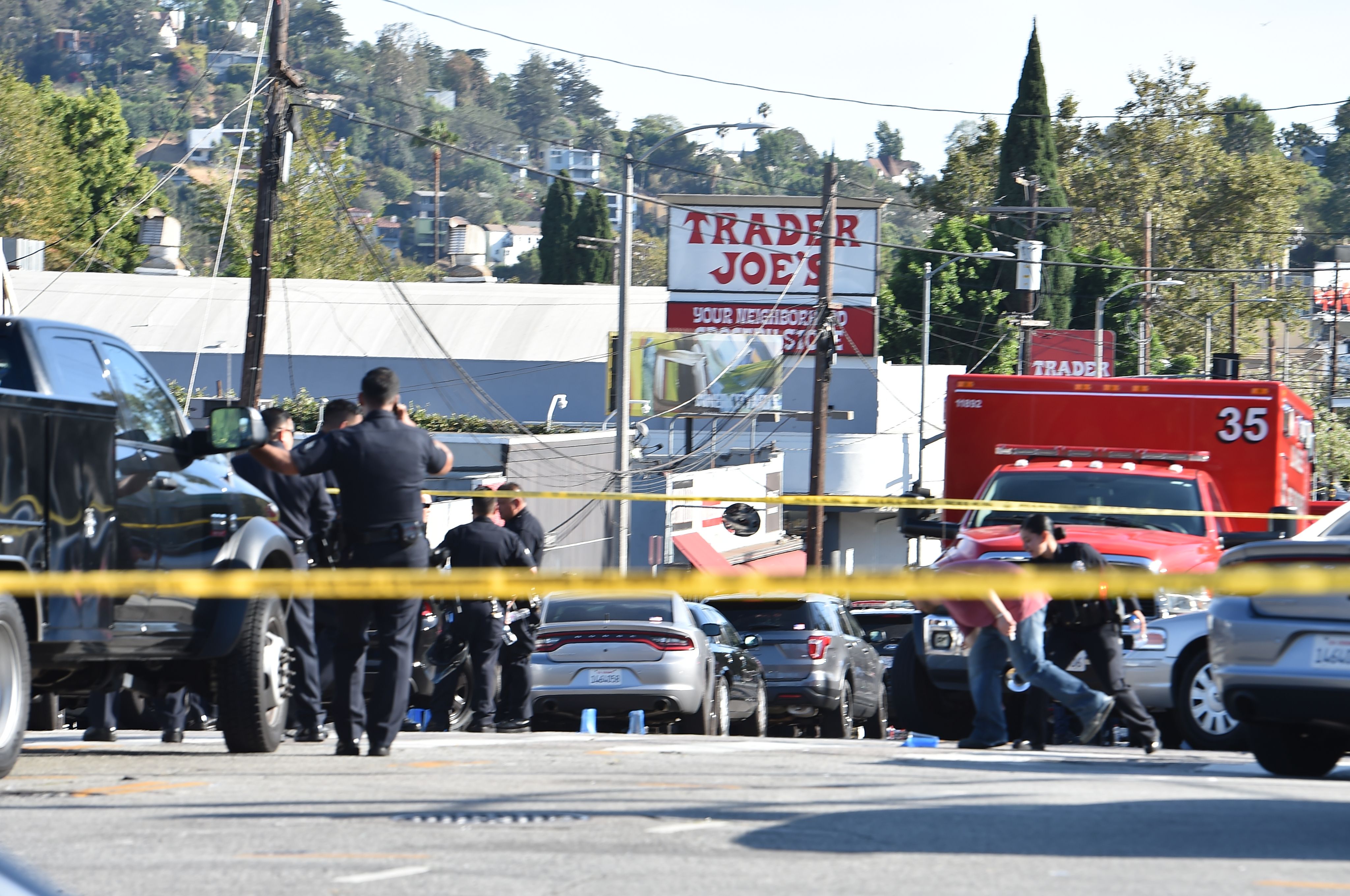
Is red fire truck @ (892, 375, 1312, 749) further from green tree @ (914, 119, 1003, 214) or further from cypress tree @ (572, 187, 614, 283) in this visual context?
cypress tree @ (572, 187, 614, 283)

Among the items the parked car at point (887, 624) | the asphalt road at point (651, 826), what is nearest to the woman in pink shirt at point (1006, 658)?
the asphalt road at point (651, 826)

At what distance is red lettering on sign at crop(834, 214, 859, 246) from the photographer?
54781 mm

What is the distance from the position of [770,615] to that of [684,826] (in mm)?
10687

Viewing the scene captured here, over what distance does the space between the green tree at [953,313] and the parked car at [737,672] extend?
56.6 meters

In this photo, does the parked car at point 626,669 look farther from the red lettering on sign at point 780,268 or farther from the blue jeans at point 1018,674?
the red lettering on sign at point 780,268

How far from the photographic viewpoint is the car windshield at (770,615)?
1759 centimetres

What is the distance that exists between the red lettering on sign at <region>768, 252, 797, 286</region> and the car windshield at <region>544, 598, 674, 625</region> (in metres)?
40.4

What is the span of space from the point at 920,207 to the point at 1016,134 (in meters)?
9.84

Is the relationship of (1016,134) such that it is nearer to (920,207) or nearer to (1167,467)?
(920,207)

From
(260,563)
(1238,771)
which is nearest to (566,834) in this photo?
(260,563)

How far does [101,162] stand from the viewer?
9125 centimetres

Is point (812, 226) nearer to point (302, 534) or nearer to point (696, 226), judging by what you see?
point (696, 226)

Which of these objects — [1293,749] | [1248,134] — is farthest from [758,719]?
[1248,134]

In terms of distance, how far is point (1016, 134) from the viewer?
76375 mm
